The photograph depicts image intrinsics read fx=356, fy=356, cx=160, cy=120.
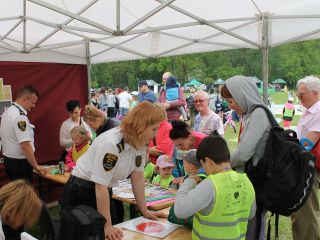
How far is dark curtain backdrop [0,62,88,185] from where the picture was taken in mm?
5082

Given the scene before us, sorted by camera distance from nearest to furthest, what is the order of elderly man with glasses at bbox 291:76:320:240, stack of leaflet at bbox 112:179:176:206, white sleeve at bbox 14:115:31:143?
stack of leaflet at bbox 112:179:176:206 → elderly man with glasses at bbox 291:76:320:240 → white sleeve at bbox 14:115:31:143

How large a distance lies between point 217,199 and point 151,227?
0.64 metres

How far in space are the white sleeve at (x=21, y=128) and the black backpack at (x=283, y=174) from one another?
2692 mm

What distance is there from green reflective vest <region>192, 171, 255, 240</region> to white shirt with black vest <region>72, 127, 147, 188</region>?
533 millimetres

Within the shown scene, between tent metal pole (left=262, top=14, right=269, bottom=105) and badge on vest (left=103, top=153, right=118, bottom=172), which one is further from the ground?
tent metal pole (left=262, top=14, right=269, bottom=105)

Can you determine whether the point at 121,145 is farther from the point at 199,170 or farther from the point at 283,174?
the point at 283,174

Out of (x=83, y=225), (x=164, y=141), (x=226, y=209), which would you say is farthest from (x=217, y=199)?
(x=164, y=141)

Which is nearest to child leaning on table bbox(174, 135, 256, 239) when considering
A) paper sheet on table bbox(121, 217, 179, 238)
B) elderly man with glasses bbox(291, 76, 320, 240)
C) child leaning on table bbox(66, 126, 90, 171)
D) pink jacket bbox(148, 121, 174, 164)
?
paper sheet on table bbox(121, 217, 179, 238)

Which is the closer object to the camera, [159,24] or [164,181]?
[164,181]

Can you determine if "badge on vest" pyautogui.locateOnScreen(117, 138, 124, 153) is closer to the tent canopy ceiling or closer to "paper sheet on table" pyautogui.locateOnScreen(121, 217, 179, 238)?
"paper sheet on table" pyautogui.locateOnScreen(121, 217, 179, 238)

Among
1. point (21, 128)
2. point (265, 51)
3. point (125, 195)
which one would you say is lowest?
point (125, 195)

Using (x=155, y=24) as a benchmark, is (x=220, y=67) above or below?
above

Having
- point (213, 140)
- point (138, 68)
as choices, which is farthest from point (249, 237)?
point (138, 68)

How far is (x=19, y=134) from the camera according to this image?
394cm
